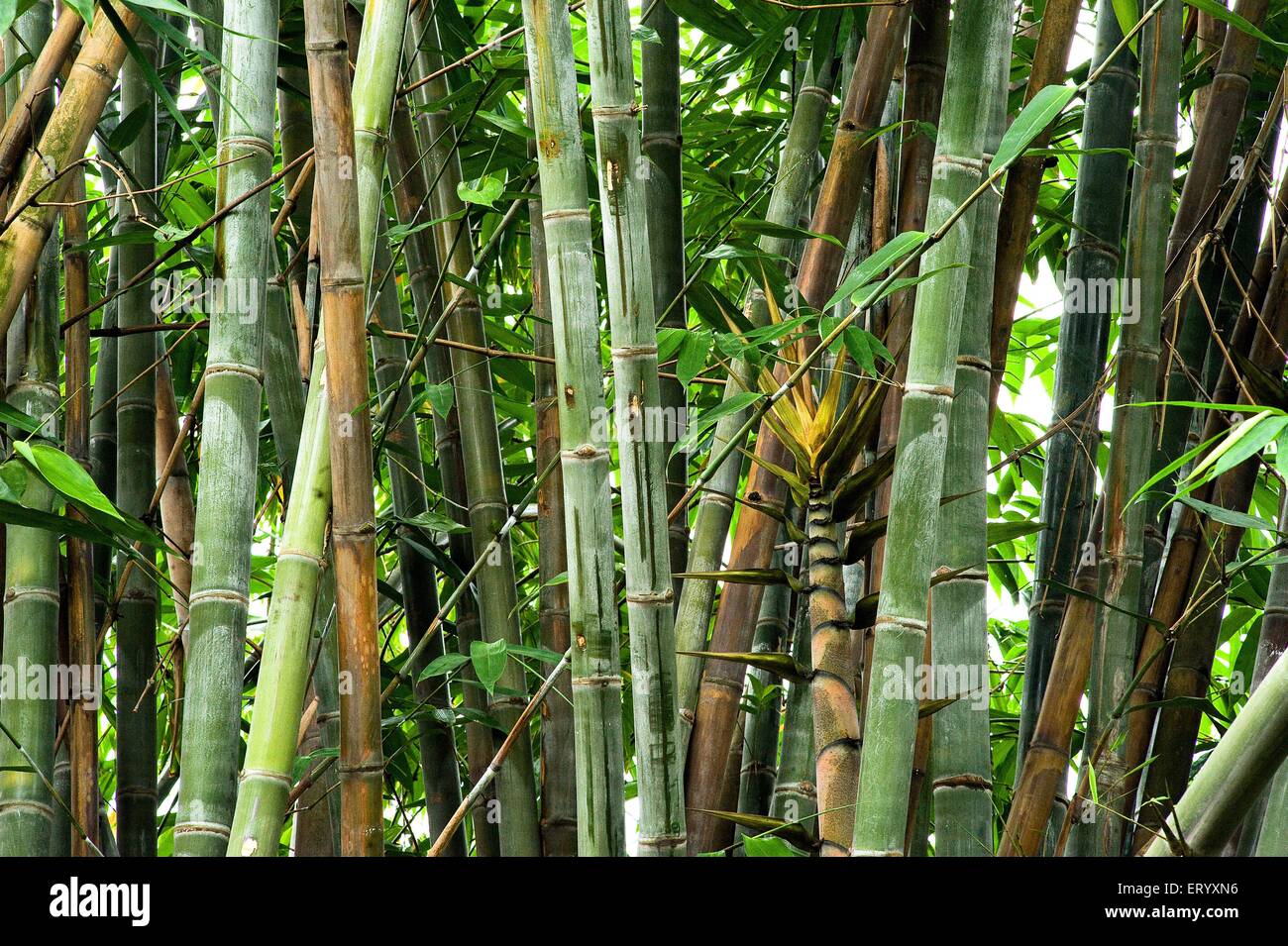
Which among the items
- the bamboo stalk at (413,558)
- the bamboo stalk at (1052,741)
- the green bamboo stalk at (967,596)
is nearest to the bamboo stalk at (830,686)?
the green bamboo stalk at (967,596)

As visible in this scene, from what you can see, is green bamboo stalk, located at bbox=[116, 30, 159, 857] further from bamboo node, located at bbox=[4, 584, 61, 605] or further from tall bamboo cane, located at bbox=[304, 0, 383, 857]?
tall bamboo cane, located at bbox=[304, 0, 383, 857]

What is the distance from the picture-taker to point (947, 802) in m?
1.08

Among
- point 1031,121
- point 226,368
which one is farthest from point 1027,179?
point 226,368

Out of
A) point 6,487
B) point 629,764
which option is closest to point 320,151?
point 6,487

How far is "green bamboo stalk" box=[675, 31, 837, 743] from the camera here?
125cm

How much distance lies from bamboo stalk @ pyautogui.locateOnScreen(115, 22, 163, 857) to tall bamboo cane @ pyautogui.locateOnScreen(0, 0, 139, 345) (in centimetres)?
30

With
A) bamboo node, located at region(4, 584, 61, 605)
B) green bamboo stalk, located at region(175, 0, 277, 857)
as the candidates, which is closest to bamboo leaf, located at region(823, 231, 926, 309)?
green bamboo stalk, located at region(175, 0, 277, 857)

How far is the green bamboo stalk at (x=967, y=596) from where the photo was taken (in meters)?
1.07

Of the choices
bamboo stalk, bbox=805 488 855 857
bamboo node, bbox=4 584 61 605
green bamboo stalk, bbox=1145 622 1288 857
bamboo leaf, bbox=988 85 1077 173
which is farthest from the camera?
bamboo node, bbox=4 584 61 605

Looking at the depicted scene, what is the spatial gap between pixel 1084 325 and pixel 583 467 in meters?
0.67

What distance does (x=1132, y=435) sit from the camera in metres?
1.23

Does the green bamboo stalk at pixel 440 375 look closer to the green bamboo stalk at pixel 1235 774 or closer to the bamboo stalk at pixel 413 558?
the bamboo stalk at pixel 413 558
